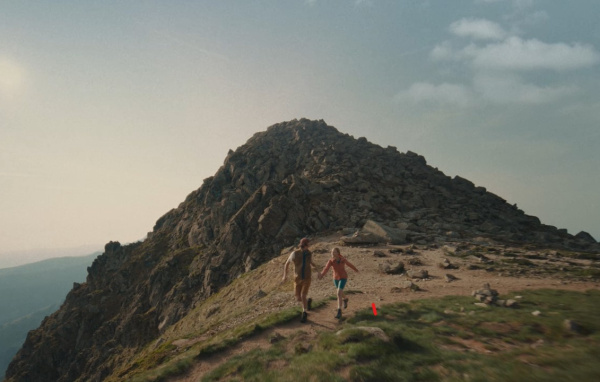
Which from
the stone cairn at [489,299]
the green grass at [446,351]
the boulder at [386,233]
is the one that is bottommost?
the green grass at [446,351]

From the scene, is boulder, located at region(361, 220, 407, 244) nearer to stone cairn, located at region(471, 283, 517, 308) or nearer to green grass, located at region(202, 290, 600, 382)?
stone cairn, located at region(471, 283, 517, 308)

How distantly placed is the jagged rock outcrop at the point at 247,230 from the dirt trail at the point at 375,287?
9073mm

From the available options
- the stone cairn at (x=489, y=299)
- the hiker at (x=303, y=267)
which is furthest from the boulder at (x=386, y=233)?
the hiker at (x=303, y=267)

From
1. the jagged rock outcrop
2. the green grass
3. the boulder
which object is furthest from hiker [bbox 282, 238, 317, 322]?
the jagged rock outcrop

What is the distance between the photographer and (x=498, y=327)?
12.5m

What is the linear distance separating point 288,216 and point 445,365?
A: 4396 centimetres

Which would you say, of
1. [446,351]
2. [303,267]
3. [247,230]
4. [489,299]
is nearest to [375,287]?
[489,299]

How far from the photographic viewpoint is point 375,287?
22438mm

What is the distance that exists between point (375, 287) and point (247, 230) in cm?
3644

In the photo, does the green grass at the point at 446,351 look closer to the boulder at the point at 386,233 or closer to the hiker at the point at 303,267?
the hiker at the point at 303,267

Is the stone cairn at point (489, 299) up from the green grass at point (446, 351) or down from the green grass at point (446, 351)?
up

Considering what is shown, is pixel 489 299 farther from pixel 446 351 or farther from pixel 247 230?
pixel 247 230

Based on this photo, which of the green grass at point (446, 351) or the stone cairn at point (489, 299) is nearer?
the green grass at point (446, 351)

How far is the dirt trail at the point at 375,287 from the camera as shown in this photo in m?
13.0
